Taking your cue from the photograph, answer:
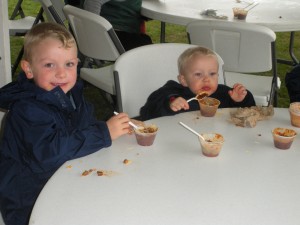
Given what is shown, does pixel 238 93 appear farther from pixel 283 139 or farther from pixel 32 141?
pixel 32 141

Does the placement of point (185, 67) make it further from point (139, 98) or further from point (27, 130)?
point (27, 130)

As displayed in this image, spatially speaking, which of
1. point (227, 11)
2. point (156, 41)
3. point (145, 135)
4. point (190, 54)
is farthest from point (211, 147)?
point (156, 41)

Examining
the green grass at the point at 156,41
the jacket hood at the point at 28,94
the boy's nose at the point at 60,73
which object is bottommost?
the green grass at the point at 156,41

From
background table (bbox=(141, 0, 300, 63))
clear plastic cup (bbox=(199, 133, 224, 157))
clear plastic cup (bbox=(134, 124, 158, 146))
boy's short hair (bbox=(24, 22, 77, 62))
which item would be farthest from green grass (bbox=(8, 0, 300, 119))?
clear plastic cup (bbox=(199, 133, 224, 157))

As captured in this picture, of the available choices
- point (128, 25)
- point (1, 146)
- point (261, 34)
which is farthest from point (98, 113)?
point (1, 146)

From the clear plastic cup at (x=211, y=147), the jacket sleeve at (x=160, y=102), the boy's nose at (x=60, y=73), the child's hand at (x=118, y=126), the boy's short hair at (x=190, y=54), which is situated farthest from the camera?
the boy's short hair at (x=190, y=54)

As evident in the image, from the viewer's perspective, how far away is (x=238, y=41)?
3.27 metres

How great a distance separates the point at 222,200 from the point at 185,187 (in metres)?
0.12

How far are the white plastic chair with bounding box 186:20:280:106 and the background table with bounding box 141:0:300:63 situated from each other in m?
0.42

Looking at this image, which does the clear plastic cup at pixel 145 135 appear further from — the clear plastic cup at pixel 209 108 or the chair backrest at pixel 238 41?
the chair backrest at pixel 238 41

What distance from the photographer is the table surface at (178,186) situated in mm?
1304

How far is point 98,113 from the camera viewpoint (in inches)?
177

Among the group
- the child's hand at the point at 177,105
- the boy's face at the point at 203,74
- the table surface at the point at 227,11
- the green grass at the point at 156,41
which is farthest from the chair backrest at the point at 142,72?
the green grass at the point at 156,41

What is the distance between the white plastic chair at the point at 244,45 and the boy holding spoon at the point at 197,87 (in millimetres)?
697
